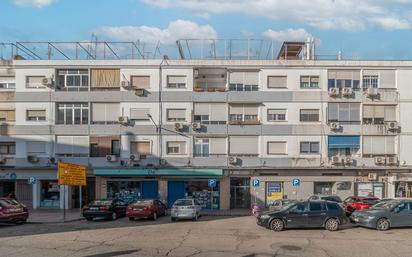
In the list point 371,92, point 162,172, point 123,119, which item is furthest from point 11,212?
point 371,92

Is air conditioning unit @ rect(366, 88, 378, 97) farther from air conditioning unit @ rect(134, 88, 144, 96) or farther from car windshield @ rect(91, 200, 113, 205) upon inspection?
car windshield @ rect(91, 200, 113, 205)

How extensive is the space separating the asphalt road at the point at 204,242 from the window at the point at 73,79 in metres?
20.8

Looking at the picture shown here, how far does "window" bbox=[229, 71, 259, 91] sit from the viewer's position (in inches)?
1768

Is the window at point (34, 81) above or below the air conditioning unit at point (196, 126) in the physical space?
above

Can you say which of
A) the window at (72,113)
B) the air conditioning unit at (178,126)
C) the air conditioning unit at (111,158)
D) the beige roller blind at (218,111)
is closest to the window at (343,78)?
the beige roller blind at (218,111)

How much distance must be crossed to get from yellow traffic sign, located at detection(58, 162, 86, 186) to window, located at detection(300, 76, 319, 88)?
65.4 ft

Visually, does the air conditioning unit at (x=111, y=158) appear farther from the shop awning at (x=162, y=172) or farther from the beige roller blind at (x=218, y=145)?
the beige roller blind at (x=218, y=145)

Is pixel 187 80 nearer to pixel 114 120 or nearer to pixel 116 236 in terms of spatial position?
pixel 114 120

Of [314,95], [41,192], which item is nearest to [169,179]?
[41,192]

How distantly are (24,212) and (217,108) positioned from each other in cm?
1959

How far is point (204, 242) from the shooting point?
67.5 feet

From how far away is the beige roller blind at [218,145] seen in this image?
44719mm

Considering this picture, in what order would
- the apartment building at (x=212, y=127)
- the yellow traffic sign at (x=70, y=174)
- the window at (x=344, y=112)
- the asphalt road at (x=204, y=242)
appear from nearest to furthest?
1. the asphalt road at (x=204, y=242)
2. the yellow traffic sign at (x=70, y=174)
3. the apartment building at (x=212, y=127)
4. the window at (x=344, y=112)

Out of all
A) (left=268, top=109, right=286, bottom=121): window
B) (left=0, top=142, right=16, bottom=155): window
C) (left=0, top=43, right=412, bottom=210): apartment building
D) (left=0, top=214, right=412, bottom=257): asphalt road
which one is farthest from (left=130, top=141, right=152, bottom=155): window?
(left=0, top=214, right=412, bottom=257): asphalt road
